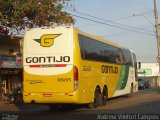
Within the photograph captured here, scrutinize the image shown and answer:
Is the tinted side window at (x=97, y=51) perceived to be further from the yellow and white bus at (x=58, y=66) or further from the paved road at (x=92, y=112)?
the paved road at (x=92, y=112)

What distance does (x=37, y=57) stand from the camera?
20.0m

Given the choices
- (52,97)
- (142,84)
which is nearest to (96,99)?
(52,97)

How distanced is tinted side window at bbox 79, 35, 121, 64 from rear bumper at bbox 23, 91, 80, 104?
1.96m

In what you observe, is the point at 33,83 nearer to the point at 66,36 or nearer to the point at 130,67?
the point at 66,36

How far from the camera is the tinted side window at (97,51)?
20573 mm

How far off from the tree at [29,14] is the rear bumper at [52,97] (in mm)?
5920

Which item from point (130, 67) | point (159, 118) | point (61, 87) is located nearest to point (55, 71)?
point (61, 87)

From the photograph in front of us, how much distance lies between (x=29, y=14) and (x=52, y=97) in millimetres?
8000

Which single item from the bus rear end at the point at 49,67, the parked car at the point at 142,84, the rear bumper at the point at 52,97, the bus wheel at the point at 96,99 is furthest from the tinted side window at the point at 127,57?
the parked car at the point at 142,84

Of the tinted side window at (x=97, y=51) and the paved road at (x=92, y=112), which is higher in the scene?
the tinted side window at (x=97, y=51)

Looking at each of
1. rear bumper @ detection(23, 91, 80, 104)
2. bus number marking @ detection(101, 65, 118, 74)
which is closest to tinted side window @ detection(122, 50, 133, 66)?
bus number marking @ detection(101, 65, 118, 74)

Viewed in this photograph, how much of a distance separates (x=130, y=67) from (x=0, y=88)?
9.14 m

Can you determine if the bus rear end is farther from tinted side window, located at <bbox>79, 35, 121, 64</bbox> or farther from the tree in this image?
the tree

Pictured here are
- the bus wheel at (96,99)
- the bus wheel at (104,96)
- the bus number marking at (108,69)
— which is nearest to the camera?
the bus wheel at (96,99)
